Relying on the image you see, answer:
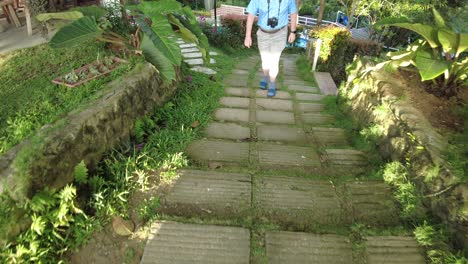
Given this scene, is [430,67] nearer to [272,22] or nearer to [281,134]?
[281,134]

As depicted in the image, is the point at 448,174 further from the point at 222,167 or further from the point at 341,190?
the point at 222,167

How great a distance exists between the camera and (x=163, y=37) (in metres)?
Result: 2.65

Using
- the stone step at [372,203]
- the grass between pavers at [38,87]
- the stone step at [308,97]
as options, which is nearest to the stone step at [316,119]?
the stone step at [308,97]

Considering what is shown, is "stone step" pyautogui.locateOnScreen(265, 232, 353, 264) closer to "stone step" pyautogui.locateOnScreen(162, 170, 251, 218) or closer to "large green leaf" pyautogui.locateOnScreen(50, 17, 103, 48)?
"stone step" pyautogui.locateOnScreen(162, 170, 251, 218)

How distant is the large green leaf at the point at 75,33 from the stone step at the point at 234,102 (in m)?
1.66

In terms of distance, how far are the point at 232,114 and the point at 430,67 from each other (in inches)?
76.7

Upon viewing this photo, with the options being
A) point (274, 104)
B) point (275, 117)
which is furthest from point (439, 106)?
point (274, 104)

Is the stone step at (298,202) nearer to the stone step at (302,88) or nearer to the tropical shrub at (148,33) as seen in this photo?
the tropical shrub at (148,33)

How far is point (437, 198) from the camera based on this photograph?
179cm

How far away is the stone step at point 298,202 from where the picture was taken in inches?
73.6

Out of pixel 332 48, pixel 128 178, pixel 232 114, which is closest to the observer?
pixel 128 178

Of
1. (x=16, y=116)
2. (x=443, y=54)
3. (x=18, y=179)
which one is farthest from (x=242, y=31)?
(x=18, y=179)

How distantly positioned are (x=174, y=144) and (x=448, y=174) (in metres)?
2.02

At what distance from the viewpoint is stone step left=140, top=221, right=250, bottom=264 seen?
1.56 metres
